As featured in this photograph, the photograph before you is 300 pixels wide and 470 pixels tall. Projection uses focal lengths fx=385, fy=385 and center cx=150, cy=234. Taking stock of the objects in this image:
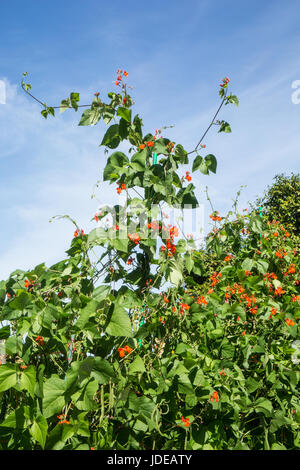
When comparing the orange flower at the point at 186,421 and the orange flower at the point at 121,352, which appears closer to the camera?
the orange flower at the point at 121,352

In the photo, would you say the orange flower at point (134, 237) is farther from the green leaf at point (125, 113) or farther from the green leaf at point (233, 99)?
the green leaf at point (233, 99)

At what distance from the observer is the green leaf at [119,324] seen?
5.14ft

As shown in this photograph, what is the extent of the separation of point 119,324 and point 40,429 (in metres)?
0.48

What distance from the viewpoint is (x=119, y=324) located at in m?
1.58

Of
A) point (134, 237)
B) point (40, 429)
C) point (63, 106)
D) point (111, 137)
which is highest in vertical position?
point (63, 106)

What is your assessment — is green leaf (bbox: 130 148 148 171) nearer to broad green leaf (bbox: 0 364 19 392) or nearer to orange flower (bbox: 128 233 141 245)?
orange flower (bbox: 128 233 141 245)

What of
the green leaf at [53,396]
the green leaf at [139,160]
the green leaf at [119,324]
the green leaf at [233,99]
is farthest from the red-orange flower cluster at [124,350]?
the green leaf at [233,99]

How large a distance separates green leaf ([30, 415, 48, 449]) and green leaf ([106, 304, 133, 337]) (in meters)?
0.41

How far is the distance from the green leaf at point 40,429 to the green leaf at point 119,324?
41 cm

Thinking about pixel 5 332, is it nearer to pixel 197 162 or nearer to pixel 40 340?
pixel 40 340

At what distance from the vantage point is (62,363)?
1801 millimetres

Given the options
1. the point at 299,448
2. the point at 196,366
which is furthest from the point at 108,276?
the point at 299,448

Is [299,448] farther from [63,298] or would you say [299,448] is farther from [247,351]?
[63,298]

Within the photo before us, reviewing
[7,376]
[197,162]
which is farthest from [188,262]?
[7,376]
